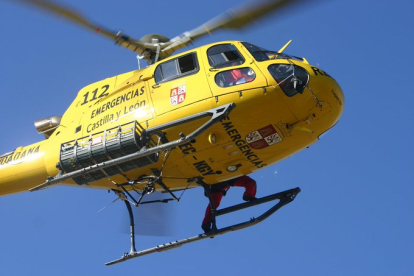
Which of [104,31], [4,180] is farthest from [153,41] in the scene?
[4,180]

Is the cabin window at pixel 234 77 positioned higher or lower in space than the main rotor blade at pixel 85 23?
lower

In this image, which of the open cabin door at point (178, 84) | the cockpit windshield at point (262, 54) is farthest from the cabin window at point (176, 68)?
the cockpit windshield at point (262, 54)

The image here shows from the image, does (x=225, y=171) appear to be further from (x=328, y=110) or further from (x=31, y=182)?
(x=31, y=182)

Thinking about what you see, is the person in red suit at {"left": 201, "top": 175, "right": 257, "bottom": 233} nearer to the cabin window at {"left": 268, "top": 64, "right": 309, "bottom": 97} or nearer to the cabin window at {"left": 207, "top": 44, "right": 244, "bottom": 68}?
the cabin window at {"left": 268, "top": 64, "right": 309, "bottom": 97}

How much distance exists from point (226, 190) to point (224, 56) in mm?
3479

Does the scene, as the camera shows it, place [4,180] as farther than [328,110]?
Yes

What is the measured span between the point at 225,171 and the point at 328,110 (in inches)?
106

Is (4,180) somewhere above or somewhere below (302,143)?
above

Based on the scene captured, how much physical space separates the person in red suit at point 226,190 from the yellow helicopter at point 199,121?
33cm

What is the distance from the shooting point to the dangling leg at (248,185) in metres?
17.7

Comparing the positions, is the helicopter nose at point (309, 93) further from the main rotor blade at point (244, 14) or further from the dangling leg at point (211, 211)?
the dangling leg at point (211, 211)

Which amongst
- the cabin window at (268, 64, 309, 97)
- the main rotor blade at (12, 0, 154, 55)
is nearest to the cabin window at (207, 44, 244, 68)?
the cabin window at (268, 64, 309, 97)

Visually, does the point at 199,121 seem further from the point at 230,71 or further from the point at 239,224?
the point at 239,224

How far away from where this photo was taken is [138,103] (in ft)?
55.6
